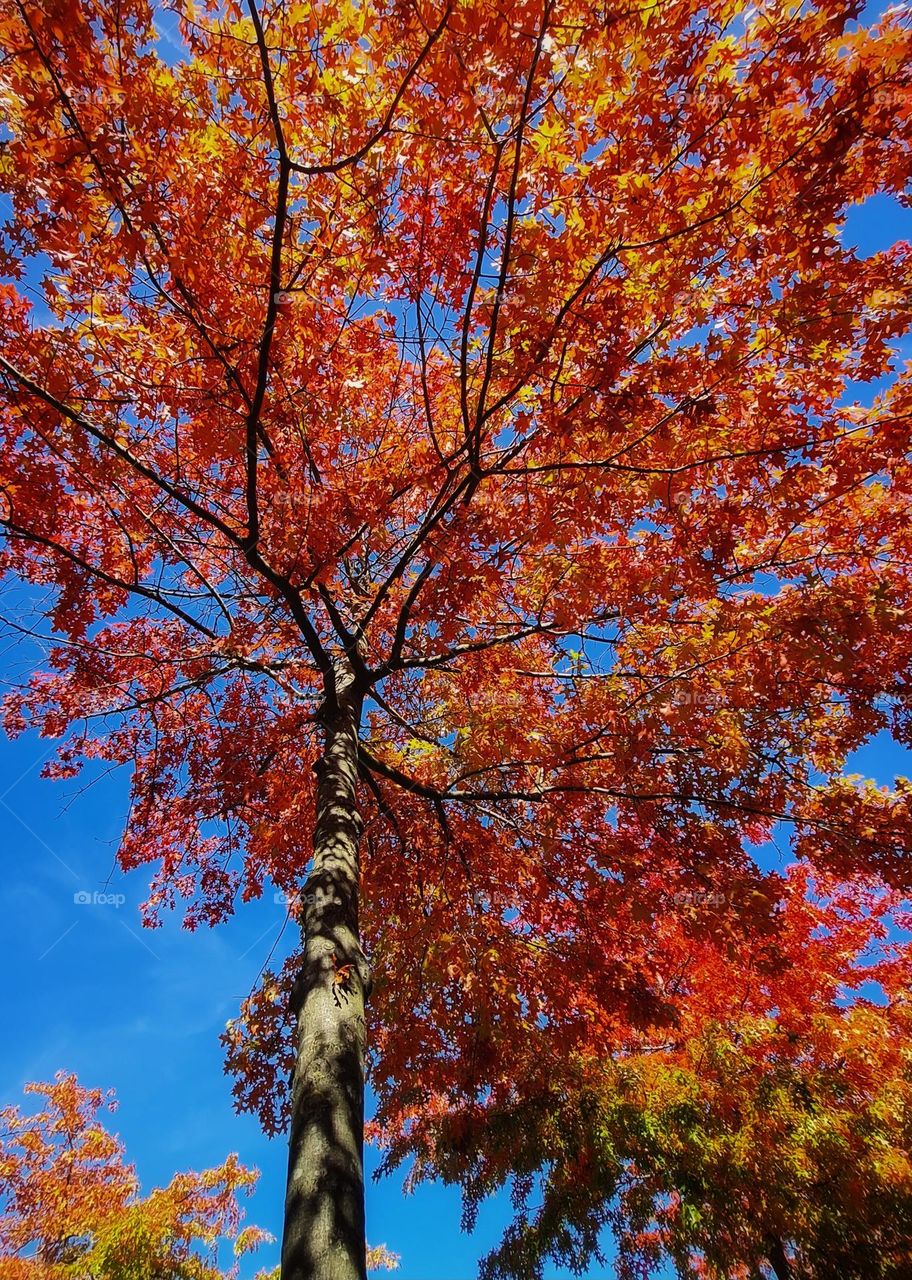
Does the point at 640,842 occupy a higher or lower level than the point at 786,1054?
higher

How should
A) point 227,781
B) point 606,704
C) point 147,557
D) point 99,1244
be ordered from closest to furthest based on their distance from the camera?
point 606,704 → point 147,557 → point 227,781 → point 99,1244

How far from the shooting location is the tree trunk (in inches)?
103

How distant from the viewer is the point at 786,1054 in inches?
358

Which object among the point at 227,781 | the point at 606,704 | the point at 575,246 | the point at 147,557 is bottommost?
the point at 606,704

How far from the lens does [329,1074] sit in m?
3.16

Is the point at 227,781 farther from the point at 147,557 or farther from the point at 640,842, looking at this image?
the point at 640,842

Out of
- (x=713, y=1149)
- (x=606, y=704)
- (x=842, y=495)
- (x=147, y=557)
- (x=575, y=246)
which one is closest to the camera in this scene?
(x=575, y=246)

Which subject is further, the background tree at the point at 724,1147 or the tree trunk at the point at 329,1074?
the background tree at the point at 724,1147

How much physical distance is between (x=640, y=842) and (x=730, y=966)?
6.10 meters

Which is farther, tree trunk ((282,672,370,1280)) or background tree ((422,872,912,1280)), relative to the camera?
background tree ((422,872,912,1280))

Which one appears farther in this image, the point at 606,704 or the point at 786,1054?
the point at 786,1054

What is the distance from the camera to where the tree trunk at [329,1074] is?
2.61 m

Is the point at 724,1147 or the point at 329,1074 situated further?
the point at 724,1147

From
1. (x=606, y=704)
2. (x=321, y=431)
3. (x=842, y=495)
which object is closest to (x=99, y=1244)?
(x=606, y=704)
